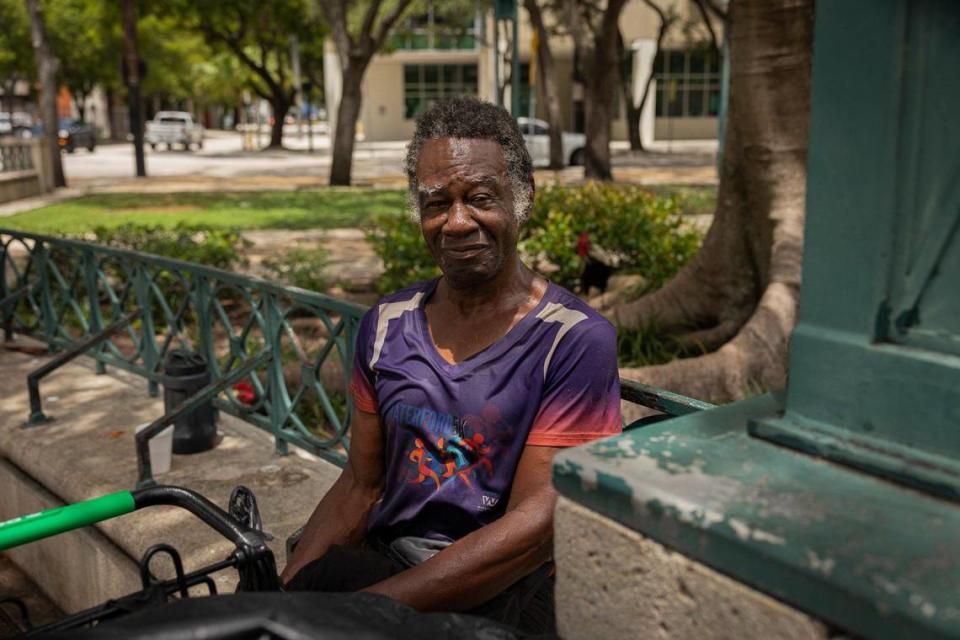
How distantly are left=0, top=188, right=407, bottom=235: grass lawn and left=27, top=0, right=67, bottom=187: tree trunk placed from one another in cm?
209

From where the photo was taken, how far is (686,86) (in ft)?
142

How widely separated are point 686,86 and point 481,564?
4348 centimetres

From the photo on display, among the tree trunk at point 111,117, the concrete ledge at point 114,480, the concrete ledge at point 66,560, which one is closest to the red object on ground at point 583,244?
the concrete ledge at point 114,480

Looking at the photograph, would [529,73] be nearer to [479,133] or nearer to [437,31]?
[437,31]

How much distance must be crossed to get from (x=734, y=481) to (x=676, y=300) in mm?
5260

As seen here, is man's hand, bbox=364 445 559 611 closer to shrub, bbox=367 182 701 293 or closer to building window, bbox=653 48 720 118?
shrub, bbox=367 182 701 293

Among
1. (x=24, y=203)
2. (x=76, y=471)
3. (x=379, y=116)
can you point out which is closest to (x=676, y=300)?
(x=76, y=471)

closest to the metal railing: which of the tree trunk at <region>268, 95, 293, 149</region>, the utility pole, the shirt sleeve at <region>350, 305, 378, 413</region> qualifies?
the shirt sleeve at <region>350, 305, 378, 413</region>

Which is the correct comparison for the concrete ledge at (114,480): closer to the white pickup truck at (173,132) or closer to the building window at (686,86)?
the white pickup truck at (173,132)

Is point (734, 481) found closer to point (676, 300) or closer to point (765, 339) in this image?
point (765, 339)

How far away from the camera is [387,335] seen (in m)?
2.33

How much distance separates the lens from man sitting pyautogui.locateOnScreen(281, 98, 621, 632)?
80.4 inches

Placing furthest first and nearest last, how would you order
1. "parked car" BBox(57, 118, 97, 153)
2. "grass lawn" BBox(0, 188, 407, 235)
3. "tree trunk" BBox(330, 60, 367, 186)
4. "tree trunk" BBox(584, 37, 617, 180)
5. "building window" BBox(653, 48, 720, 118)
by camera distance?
"building window" BBox(653, 48, 720, 118) → "parked car" BBox(57, 118, 97, 153) → "tree trunk" BBox(330, 60, 367, 186) → "tree trunk" BBox(584, 37, 617, 180) → "grass lawn" BBox(0, 188, 407, 235)

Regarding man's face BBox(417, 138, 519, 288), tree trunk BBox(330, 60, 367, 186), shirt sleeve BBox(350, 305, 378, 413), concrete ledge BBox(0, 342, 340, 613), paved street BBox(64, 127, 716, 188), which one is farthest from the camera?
paved street BBox(64, 127, 716, 188)
